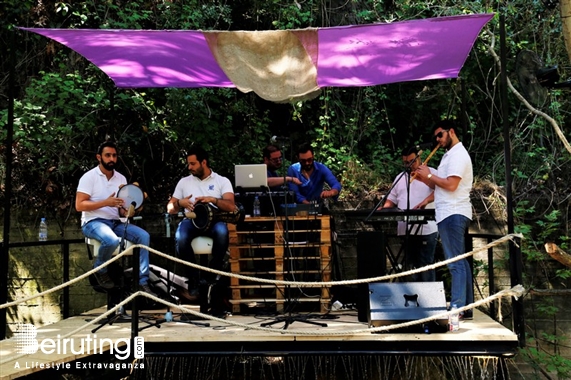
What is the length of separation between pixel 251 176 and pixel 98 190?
4.60 feet

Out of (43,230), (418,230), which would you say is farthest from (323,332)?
(43,230)

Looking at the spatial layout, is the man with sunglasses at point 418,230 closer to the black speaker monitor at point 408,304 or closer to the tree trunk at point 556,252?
the black speaker monitor at point 408,304

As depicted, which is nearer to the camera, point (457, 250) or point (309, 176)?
point (457, 250)

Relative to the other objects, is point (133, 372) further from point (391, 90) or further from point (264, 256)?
point (391, 90)

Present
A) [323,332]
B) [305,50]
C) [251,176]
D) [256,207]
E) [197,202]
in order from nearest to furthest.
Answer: [323,332]
[305,50]
[197,202]
[251,176]
[256,207]

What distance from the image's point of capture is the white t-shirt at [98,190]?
20.2ft

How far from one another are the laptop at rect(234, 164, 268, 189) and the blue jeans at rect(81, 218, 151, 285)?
1017 mm

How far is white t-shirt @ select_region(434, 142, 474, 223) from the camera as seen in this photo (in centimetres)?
558

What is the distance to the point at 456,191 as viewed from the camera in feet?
18.4

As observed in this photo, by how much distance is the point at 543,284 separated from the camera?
Answer: 7574mm

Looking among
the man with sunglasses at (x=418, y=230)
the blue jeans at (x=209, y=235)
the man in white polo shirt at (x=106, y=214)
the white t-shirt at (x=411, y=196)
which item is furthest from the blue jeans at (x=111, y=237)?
the white t-shirt at (x=411, y=196)

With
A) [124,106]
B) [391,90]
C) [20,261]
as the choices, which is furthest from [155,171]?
[391,90]

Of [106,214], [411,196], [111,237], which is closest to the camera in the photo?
[111,237]

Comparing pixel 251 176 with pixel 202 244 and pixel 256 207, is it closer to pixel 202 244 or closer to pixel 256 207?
pixel 256 207
